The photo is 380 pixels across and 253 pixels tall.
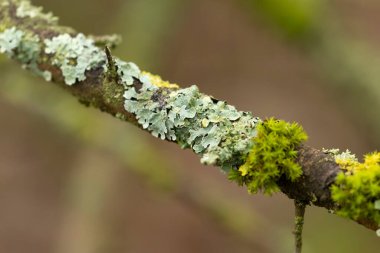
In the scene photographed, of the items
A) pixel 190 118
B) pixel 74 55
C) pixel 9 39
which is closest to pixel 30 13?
pixel 9 39

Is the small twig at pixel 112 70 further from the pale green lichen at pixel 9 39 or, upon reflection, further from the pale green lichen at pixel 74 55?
the pale green lichen at pixel 9 39

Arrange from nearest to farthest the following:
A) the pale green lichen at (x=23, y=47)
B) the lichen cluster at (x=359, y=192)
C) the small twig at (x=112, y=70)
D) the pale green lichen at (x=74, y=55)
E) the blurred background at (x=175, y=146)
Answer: the lichen cluster at (x=359, y=192) < the small twig at (x=112, y=70) < the pale green lichen at (x=74, y=55) < the pale green lichen at (x=23, y=47) < the blurred background at (x=175, y=146)

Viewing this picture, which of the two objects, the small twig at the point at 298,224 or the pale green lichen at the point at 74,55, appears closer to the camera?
the small twig at the point at 298,224

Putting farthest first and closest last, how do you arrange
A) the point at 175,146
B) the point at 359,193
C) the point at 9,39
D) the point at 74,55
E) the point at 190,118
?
the point at 175,146
the point at 9,39
the point at 74,55
the point at 190,118
the point at 359,193

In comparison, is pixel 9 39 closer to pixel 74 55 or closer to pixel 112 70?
pixel 74 55

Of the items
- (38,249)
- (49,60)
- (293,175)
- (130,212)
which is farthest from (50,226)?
(293,175)

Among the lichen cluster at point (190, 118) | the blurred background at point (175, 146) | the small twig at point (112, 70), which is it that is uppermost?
the blurred background at point (175, 146)

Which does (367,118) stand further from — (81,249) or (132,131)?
(81,249)

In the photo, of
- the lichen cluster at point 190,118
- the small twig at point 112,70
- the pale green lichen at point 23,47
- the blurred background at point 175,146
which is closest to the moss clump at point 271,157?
the lichen cluster at point 190,118
